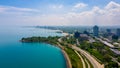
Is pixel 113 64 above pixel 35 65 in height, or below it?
above

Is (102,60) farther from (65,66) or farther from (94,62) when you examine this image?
(65,66)

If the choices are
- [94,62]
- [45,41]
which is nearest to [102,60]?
[94,62]

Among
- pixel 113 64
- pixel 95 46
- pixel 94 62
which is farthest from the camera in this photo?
pixel 95 46

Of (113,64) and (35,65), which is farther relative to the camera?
(35,65)

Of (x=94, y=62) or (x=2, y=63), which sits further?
(x=2, y=63)

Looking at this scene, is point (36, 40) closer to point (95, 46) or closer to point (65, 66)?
point (95, 46)

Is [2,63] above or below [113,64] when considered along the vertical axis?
below

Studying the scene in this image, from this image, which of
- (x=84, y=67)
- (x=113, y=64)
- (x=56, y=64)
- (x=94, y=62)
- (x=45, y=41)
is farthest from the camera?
(x=45, y=41)

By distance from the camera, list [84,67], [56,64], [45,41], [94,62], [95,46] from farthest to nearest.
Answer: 1. [45,41]
2. [95,46]
3. [56,64]
4. [94,62]
5. [84,67]
